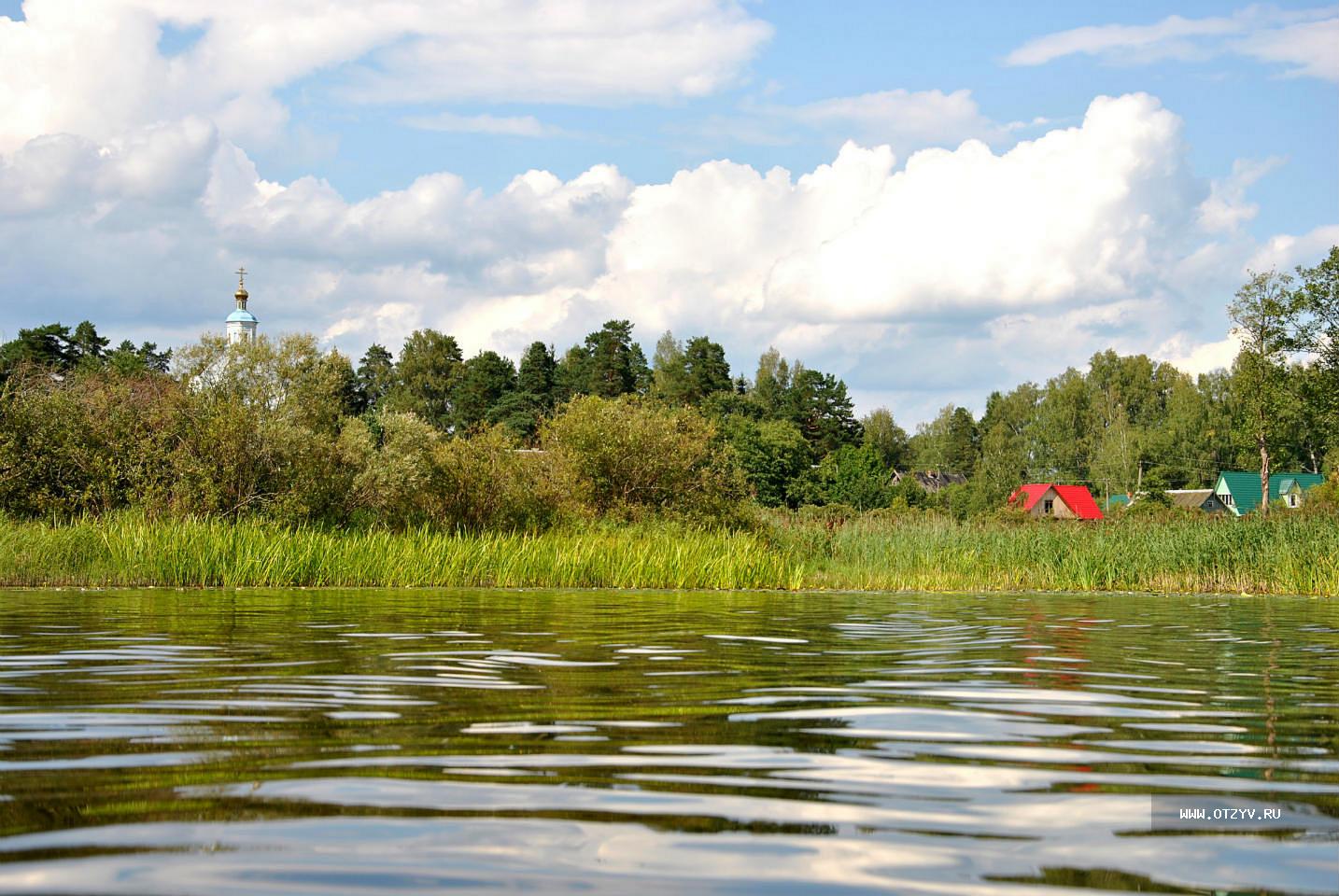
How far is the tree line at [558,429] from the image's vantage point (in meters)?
28.2

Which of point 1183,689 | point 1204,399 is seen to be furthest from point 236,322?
point 1204,399

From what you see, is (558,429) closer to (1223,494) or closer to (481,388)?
(481,388)

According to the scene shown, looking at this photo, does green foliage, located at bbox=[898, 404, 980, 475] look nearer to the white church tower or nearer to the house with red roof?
the house with red roof

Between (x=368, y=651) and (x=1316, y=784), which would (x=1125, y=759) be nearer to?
(x=1316, y=784)

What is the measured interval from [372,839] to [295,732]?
5.82 feet

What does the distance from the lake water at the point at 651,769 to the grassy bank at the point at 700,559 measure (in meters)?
10.4

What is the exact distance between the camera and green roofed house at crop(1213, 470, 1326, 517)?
93875 mm

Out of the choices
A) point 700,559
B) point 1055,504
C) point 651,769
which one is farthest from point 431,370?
point 651,769

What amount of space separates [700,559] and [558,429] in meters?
14.9

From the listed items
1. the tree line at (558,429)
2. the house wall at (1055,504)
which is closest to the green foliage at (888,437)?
the tree line at (558,429)

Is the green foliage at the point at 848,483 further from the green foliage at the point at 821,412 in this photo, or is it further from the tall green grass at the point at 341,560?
the tall green grass at the point at 341,560

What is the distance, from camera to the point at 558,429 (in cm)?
3672

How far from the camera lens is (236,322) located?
7031cm

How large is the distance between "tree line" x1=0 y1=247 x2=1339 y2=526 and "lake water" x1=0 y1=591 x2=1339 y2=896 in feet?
67.8
